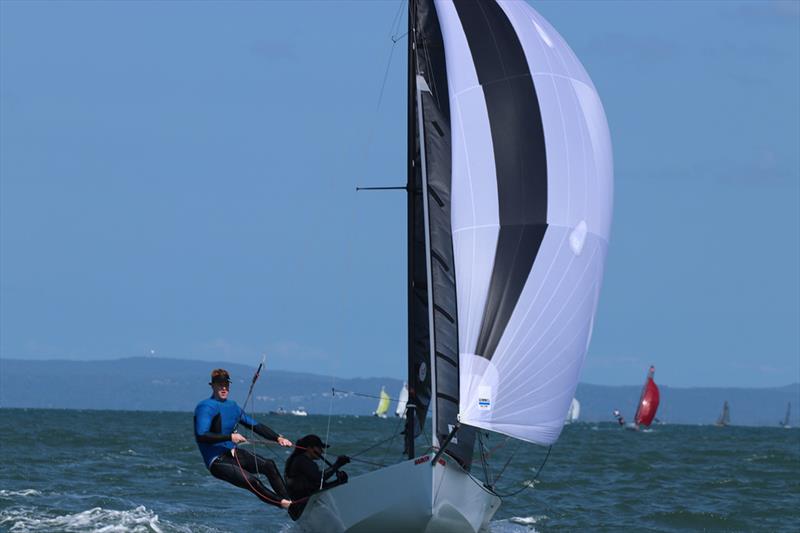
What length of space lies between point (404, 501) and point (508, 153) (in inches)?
152

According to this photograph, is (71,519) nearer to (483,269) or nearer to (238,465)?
(238,465)

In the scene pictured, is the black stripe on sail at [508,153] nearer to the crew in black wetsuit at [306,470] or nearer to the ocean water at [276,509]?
the crew in black wetsuit at [306,470]

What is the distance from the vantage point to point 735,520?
23.7m

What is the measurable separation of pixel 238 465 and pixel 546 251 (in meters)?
4.00

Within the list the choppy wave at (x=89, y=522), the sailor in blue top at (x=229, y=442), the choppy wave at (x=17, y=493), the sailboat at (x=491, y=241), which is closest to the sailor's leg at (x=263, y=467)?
the sailor in blue top at (x=229, y=442)

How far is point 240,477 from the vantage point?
16.0 m

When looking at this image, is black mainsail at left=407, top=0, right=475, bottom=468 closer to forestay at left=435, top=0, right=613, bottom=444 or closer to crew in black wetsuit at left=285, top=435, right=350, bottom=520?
forestay at left=435, top=0, right=613, bottom=444

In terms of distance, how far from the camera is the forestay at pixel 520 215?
15492mm

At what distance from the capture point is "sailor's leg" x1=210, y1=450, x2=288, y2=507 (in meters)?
16.0

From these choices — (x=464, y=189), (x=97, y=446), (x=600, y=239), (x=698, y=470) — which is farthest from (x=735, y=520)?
(x=97, y=446)

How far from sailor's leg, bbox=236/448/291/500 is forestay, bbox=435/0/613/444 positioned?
2377 mm

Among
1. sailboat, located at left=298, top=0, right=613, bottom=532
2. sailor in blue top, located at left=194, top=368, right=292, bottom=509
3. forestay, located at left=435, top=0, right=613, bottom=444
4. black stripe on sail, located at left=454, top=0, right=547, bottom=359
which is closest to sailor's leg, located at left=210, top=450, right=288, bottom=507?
sailor in blue top, located at left=194, top=368, right=292, bottom=509

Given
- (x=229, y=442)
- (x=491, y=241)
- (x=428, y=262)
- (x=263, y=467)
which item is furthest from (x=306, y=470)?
(x=491, y=241)

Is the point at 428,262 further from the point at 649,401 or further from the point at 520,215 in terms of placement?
the point at 649,401
